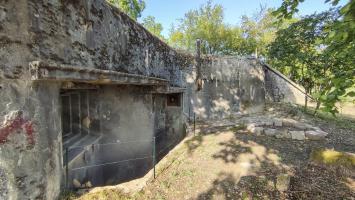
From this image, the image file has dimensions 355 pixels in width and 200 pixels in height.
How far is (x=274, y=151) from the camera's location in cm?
581

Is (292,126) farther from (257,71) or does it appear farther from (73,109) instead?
(73,109)

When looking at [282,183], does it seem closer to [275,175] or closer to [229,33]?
[275,175]

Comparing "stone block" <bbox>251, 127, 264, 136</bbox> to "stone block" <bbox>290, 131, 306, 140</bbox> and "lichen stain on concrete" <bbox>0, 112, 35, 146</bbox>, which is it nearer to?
"stone block" <bbox>290, 131, 306, 140</bbox>

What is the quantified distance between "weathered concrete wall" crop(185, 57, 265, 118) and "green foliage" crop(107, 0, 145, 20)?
14.9 meters

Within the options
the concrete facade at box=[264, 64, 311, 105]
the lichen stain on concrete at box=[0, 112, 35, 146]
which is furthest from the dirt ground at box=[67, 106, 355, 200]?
the concrete facade at box=[264, 64, 311, 105]

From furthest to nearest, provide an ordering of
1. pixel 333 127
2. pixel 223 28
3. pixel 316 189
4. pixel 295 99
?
1. pixel 223 28
2. pixel 295 99
3. pixel 333 127
4. pixel 316 189

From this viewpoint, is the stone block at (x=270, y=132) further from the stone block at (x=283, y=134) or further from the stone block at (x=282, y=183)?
the stone block at (x=282, y=183)

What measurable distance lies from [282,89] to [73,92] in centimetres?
1349

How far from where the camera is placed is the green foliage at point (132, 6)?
2214cm

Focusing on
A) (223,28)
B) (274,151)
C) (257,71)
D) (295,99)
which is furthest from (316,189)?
(223,28)

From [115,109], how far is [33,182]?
2850 mm

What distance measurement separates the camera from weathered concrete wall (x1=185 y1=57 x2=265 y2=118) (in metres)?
10.6

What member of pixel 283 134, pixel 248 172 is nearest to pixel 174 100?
pixel 283 134

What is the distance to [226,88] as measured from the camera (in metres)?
11.0
